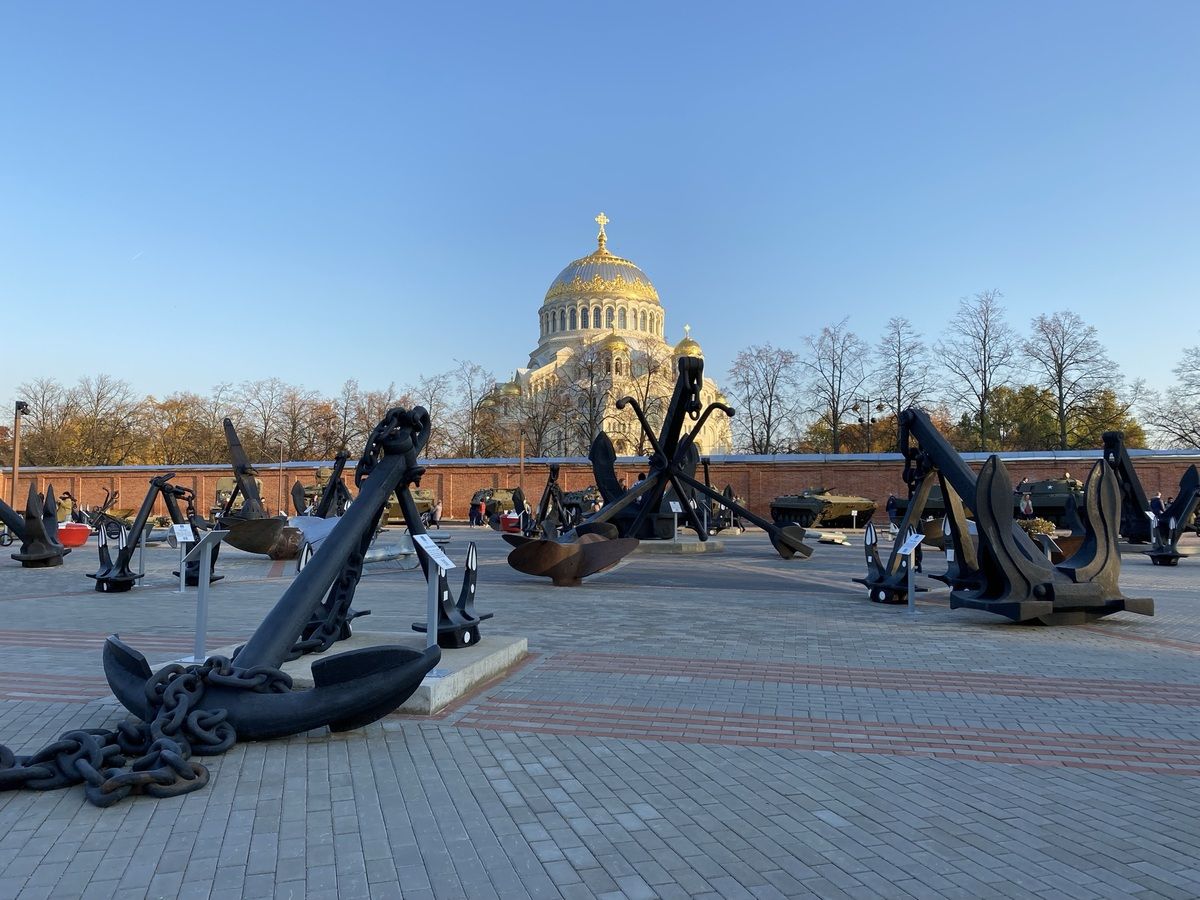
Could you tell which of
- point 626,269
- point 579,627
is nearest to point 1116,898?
point 579,627

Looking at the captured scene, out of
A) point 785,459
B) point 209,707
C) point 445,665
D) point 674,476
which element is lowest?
point 445,665

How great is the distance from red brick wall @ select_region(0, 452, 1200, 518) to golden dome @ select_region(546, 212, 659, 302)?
122ft

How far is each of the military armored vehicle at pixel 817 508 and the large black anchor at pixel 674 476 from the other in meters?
12.3

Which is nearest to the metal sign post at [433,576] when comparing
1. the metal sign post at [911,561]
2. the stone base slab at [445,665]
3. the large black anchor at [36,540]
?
the stone base slab at [445,665]

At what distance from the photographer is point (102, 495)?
4616 centimetres

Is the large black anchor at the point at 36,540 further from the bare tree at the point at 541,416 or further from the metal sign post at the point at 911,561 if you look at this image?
the bare tree at the point at 541,416

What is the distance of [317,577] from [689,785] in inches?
95.0

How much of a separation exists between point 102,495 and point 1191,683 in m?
49.6

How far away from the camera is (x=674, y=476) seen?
19031 mm

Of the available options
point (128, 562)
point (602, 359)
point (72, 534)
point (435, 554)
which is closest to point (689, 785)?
point (435, 554)

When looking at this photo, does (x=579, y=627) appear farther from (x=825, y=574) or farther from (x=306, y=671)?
(x=825, y=574)

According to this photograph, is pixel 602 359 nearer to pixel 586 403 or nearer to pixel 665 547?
pixel 586 403

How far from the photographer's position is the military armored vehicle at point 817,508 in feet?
105

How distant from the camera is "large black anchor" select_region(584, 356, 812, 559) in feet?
57.8
